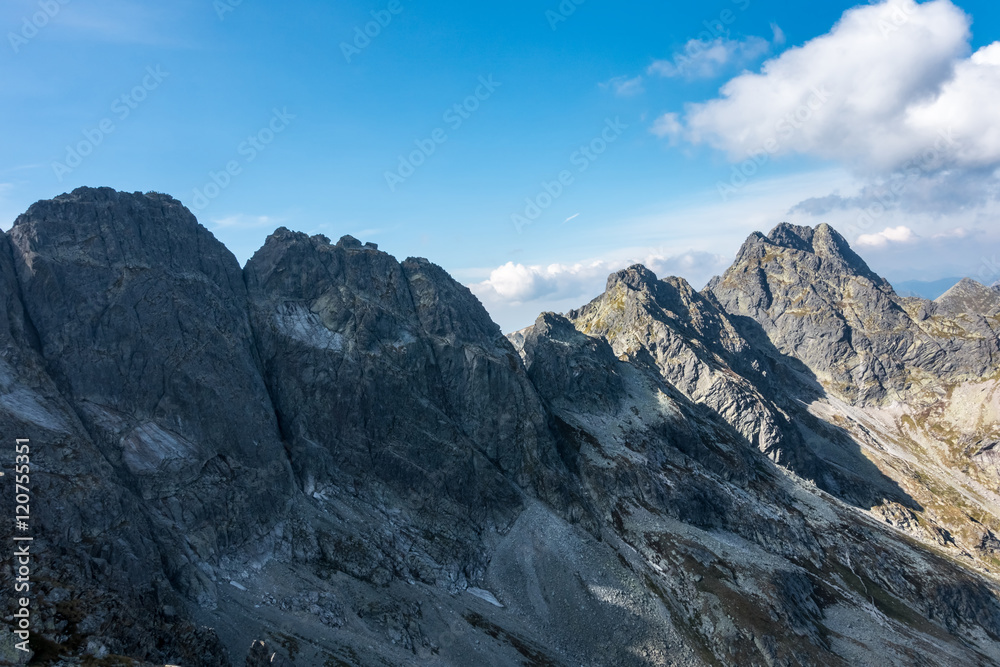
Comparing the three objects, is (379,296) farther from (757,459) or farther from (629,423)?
(757,459)

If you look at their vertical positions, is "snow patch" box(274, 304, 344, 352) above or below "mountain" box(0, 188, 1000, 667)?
above

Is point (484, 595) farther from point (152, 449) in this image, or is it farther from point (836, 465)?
point (836, 465)

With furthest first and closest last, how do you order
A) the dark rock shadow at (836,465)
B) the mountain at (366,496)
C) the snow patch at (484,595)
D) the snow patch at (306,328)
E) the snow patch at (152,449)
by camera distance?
1. the dark rock shadow at (836,465)
2. the snow patch at (306,328)
3. the snow patch at (484,595)
4. the snow patch at (152,449)
5. the mountain at (366,496)

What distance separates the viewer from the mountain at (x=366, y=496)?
60.3 m

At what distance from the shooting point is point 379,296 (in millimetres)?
109375

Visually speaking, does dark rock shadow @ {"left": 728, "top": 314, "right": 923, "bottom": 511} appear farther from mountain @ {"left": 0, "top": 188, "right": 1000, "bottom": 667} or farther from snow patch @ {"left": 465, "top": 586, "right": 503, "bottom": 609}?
snow patch @ {"left": 465, "top": 586, "right": 503, "bottom": 609}

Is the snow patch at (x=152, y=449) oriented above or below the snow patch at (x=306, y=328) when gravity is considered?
below

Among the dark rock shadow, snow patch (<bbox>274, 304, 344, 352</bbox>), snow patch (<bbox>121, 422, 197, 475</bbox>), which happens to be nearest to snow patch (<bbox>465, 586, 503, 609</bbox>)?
snow patch (<bbox>121, 422, 197, 475</bbox>)

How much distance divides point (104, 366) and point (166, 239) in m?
25.9

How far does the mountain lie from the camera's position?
6034 cm

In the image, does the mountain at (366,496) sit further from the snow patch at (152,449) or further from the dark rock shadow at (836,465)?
the dark rock shadow at (836,465)

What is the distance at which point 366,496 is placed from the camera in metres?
86.1

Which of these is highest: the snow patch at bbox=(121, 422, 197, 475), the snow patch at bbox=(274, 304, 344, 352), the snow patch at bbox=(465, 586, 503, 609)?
the snow patch at bbox=(274, 304, 344, 352)

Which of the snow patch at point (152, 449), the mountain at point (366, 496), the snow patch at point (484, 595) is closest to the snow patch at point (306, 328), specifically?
the mountain at point (366, 496)
